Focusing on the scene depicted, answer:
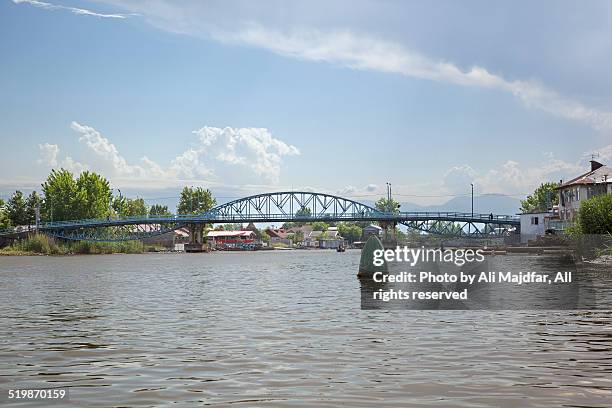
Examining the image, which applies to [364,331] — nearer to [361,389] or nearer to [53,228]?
[361,389]

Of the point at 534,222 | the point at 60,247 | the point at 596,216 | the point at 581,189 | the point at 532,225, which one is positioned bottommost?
the point at 60,247

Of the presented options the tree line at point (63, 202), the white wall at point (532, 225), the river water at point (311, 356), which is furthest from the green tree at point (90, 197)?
the river water at point (311, 356)

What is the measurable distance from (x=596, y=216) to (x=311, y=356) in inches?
2242

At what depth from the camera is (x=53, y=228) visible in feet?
541

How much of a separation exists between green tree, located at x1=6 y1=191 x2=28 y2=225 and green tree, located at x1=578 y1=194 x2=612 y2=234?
147 metres

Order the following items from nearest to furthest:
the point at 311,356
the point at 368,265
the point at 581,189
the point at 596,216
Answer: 1. the point at 311,356
2. the point at 368,265
3. the point at 596,216
4. the point at 581,189

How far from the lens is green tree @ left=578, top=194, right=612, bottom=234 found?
64812mm

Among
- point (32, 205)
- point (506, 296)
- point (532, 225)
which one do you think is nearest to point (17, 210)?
point (32, 205)

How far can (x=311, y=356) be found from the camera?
53.2 ft

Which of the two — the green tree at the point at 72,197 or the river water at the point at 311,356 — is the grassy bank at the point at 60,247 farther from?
the river water at the point at 311,356

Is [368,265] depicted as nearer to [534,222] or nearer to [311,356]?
[311,356]

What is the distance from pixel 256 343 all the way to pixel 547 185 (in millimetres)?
189589

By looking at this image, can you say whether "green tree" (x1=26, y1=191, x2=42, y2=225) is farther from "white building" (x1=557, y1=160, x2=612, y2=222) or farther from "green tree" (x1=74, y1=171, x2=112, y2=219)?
"white building" (x1=557, y1=160, x2=612, y2=222)

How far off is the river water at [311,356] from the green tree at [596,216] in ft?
145
